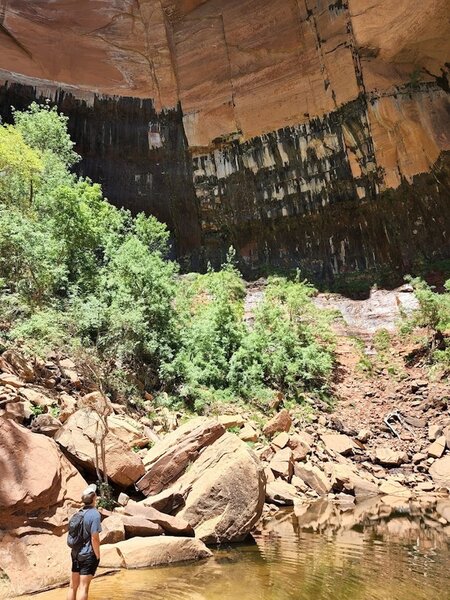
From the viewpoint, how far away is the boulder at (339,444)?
11789 mm

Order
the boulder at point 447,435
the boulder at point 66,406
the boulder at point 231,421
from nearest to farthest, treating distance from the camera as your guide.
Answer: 1. the boulder at point 66,406
2. the boulder at point 231,421
3. the boulder at point 447,435

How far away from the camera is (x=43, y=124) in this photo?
63.4ft

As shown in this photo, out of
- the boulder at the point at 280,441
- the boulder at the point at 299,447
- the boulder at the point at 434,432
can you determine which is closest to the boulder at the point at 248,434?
the boulder at the point at 280,441

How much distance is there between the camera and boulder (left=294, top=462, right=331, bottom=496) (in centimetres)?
983

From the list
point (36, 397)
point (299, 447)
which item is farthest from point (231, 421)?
point (36, 397)

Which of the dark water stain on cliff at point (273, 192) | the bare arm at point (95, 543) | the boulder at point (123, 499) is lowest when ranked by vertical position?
the boulder at point (123, 499)

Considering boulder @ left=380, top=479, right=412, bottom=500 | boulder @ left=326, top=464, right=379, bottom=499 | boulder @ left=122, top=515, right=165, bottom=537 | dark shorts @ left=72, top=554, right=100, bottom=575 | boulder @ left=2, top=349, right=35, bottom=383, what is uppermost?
Result: boulder @ left=2, top=349, right=35, bottom=383

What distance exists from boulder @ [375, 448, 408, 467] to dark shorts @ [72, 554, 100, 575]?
8854 millimetres

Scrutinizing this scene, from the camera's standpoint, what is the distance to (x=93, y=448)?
707 centimetres

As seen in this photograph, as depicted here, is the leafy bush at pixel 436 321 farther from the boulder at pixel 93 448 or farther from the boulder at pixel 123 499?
the boulder at pixel 123 499

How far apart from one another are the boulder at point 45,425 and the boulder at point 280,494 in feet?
13.4

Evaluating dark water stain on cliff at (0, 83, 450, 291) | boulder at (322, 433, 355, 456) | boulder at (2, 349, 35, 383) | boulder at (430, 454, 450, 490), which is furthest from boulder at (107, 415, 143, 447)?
dark water stain on cliff at (0, 83, 450, 291)

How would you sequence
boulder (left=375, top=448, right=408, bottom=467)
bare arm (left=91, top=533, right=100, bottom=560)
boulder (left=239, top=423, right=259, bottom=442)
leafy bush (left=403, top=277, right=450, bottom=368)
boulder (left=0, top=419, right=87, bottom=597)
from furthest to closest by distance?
leafy bush (left=403, top=277, right=450, bottom=368) → boulder (left=375, top=448, right=408, bottom=467) → boulder (left=239, top=423, right=259, bottom=442) → boulder (left=0, top=419, right=87, bottom=597) → bare arm (left=91, top=533, right=100, bottom=560)

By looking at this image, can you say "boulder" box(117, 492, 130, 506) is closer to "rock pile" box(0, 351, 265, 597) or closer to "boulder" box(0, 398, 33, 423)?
"rock pile" box(0, 351, 265, 597)
